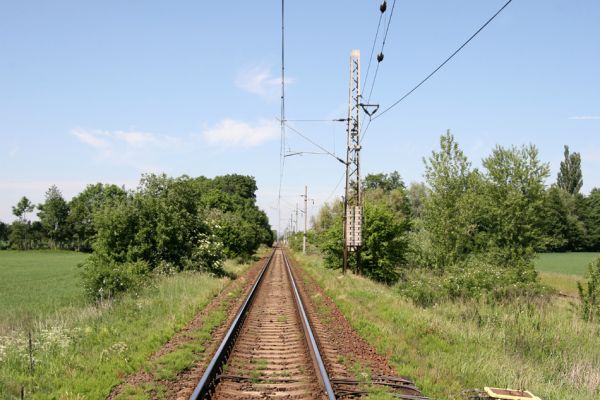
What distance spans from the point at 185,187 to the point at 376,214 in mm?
11147

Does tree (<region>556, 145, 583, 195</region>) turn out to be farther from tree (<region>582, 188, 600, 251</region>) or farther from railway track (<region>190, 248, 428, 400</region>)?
railway track (<region>190, 248, 428, 400</region>)

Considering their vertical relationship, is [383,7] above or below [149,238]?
above

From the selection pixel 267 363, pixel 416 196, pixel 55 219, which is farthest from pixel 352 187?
pixel 55 219

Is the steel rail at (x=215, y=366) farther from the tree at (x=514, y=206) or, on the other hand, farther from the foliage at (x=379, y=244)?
the tree at (x=514, y=206)

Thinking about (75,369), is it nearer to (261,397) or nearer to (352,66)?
(261,397)

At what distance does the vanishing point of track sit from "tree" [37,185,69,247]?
103 m

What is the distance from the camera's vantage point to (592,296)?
1659 centimetres

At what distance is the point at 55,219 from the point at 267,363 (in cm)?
10872

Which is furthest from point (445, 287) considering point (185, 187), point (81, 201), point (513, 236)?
point (81, 201)

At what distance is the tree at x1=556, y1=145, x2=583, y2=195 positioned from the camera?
105244mm

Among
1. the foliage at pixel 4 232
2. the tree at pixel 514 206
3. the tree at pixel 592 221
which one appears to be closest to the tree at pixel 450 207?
the tree at pixel 514 206

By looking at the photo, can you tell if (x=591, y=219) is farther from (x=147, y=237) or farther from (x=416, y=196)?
(x=147, y=237)

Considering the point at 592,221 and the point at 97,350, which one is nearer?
the point at 97,350

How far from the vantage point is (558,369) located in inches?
379
